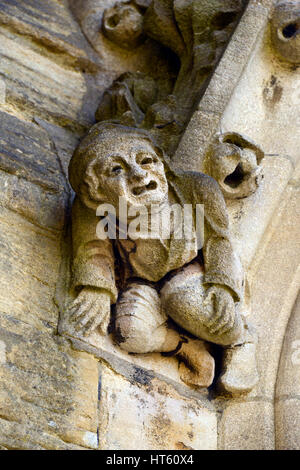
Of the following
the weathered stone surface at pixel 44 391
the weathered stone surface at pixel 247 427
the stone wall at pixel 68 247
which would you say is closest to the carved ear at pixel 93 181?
the stone wall at pixel 68 247

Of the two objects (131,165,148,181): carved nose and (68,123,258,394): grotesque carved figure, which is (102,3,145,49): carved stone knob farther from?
(131,165,148,181): carved nose

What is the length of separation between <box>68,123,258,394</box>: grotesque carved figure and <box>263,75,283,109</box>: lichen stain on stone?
0.62m

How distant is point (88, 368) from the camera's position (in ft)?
8.82

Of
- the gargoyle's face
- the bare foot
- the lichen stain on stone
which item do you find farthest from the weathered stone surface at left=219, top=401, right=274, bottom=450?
the lichen stain on stone

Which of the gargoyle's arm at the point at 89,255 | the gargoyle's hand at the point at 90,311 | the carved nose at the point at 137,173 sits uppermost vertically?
the carved nose at the point at 137,173

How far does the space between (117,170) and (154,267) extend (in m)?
0.35

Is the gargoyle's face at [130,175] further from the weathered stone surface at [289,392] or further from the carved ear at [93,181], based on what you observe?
the weathered stone surface at [289,392]

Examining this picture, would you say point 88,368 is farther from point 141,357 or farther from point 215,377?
point 215,377

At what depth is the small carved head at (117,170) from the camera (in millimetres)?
2734

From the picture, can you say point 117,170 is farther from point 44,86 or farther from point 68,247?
point 44,86

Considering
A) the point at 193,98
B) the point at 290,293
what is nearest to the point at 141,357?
the point at 290,293

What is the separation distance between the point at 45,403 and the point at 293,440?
0.84 m
